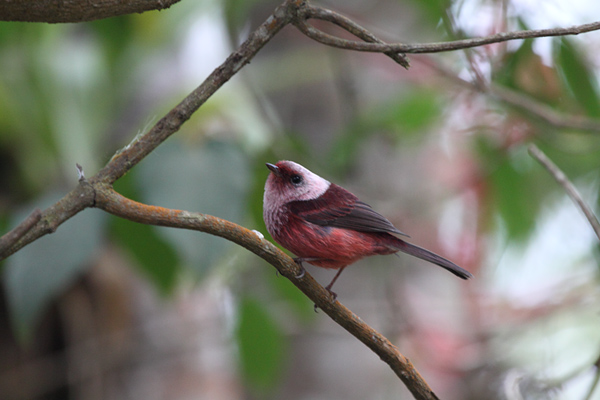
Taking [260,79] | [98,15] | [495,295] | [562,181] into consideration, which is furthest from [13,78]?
[495,295]

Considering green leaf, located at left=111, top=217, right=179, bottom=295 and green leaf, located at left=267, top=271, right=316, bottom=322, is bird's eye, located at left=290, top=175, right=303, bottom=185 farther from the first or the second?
green leaf, located at left=267, top=271, right=316, bottom=322

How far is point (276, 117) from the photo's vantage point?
14.1ft

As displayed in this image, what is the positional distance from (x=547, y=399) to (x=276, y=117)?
2856 millimetres

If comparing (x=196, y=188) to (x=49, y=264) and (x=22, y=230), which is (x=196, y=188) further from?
(x=22, y=230)

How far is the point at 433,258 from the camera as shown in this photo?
1.55m

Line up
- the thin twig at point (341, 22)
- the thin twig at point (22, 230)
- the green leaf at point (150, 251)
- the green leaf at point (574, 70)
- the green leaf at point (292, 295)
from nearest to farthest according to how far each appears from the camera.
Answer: the thin twig at point (22, 230)
the thin twig at point (341, 22)
the green leaf at point (150, 251)
the green leaf at point (292, 295)
the green leaf at point (574, 70)

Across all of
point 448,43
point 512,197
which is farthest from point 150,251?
point 512,197

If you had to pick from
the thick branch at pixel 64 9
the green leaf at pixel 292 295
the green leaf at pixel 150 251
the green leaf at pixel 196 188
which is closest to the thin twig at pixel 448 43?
the thick branch at pixel 64 9

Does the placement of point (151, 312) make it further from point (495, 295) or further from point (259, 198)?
point (495, 295)

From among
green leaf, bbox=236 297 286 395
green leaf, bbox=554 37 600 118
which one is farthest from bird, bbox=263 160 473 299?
green leaf, bbox=554 37 600 118

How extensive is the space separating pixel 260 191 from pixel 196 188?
46 cm

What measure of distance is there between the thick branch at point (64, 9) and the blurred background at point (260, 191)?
1.10 meters

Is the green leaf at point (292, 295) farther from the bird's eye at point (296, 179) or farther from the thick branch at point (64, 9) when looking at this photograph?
the thick branch at point (64, 9)

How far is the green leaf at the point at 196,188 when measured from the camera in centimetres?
211
